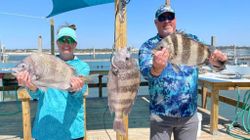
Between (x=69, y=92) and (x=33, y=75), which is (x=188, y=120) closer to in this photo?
(x=69, y=92)

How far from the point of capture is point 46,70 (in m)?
2.52

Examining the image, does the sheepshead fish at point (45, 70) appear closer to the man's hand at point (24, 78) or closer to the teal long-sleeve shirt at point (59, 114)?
the man's hand at point (24, 78)

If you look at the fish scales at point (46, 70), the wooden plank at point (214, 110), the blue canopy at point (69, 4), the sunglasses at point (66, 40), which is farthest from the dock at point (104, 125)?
the fish scales at point (46, 70)

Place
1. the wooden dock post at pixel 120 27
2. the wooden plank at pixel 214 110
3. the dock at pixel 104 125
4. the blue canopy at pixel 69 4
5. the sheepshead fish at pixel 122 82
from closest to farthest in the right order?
the sheepshead fish at pixel 122 82, the wooden dock post at pixel 120 27, the blue canopy at pixel 69 4, the wooden plank at pixel 214 110, the dock at pixel 104 125

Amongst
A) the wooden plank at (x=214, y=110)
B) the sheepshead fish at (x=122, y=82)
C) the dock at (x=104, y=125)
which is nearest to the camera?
the sheepshead fish at (x=122, y=82)

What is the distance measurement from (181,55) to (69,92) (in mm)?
977

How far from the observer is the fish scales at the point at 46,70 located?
2.49 m

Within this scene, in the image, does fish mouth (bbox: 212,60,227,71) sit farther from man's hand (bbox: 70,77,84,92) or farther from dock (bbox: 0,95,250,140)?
dock (bbox: 0,95,250,140)

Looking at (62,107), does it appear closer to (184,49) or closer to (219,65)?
(184,49)

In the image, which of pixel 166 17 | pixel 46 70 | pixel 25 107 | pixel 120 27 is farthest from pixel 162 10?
pixel 25 107

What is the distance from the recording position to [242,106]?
21.4 ft

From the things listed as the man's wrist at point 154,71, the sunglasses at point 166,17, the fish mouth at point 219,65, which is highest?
the sunglasses at point 166,17

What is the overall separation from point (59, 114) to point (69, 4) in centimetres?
349

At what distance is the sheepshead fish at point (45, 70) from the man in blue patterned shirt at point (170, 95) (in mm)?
660
